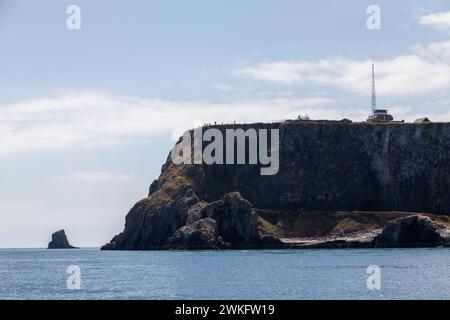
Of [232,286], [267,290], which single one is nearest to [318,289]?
[267,290]
